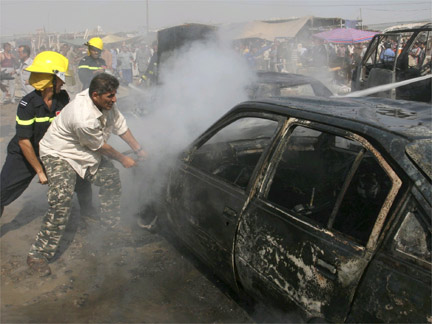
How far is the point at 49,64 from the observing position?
3428 millimetres

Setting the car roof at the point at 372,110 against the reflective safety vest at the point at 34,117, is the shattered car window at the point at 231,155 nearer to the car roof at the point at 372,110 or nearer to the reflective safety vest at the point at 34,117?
the car roof at the point at 372,110

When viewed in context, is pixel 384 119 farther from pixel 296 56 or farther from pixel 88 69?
pixel 296 56

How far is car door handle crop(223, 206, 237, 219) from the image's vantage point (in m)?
2.50

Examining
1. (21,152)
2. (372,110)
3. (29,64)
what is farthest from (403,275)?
(29,64)

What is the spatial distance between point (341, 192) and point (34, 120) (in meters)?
2.84

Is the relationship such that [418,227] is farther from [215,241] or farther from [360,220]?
[215,241]

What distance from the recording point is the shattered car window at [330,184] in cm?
207

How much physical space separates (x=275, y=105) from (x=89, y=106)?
5.71 ft

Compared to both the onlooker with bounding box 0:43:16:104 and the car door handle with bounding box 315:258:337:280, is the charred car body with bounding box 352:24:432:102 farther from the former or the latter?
the onlooker with bounding box 0:43:16:104

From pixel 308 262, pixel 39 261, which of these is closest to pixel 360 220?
pixel 308 262

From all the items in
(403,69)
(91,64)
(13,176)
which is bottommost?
(13,176)

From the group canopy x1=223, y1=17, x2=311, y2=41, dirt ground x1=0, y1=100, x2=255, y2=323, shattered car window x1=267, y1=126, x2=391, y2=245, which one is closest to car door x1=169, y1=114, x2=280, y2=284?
shattered car window x1=267, y1=126, x2=391, y2=245

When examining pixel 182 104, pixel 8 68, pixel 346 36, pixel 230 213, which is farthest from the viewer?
pixel 346 36

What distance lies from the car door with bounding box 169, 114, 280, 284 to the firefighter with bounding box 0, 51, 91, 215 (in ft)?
4.57
